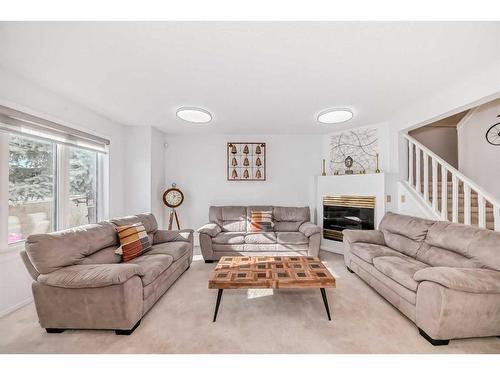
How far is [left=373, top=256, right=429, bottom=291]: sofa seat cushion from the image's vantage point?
1954 mm

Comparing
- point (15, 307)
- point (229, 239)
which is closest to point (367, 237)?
point (229, 239)

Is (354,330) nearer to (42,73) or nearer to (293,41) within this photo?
(293,41)

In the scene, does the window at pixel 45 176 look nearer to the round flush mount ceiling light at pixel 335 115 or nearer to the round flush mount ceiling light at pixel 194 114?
the round flush mount ceiling light at pixel 194 114

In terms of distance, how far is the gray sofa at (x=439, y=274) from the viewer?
162 cm

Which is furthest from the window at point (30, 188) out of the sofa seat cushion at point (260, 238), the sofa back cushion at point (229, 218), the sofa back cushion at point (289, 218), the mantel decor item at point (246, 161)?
the sofa back cushion at point (289, 218)

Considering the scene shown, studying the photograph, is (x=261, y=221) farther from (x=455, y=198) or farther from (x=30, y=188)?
(x=30, y=188)

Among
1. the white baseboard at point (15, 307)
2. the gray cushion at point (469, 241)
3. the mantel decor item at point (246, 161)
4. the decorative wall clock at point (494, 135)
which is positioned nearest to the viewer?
the gray cushion at point (469, 241)

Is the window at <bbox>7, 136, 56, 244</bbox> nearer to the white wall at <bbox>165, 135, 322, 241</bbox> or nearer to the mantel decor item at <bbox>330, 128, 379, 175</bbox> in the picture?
the white wall at <bbox>165, 135, 322, 241</bbox>

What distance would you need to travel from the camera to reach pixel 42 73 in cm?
216

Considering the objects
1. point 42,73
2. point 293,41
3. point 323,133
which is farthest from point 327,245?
point 42,73

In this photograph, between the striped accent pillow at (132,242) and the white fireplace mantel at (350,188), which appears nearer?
the striped accent pillow at (132,242)

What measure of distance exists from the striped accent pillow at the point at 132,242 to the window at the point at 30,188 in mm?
970
